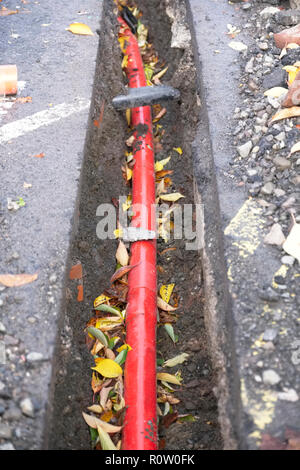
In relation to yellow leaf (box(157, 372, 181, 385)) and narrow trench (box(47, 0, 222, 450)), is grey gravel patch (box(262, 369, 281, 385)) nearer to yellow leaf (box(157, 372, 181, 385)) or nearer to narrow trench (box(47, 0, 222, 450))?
narrow trench (box(47, 0, 222, 450))

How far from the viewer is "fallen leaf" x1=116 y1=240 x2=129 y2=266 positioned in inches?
120

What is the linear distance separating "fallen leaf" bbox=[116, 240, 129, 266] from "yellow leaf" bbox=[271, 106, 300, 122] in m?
1.18

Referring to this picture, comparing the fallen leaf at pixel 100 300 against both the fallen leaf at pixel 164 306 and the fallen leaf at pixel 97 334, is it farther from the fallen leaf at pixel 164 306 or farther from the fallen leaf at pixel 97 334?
the fallen leaf at pixel 164 306

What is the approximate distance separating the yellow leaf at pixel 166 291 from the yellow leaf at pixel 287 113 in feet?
3.82

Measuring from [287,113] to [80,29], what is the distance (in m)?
1.88

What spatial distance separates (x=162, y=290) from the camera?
3.00 m

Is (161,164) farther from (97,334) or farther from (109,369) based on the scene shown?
(109,369)

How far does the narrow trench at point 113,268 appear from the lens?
7.77 feet

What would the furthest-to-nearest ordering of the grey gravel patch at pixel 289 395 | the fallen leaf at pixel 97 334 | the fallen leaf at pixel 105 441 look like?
the fallen leaf at pixel 97 334
the fallen leaf at pixel 105 441
the grey gravel patch at pixel 289 395

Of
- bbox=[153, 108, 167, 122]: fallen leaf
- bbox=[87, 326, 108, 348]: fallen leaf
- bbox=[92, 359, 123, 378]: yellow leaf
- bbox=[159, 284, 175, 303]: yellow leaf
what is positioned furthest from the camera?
bbox=[153, 108, 167, 122]: fallen leaf

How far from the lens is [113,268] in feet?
10.0

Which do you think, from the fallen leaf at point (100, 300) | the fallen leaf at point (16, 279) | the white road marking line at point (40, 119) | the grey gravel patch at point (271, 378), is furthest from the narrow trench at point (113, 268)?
the grey gravel patch at point (271, 378)

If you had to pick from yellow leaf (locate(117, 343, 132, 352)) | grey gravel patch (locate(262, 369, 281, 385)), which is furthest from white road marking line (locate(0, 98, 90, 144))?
grey gravel patch (locate(262, 369, 281, 385))
